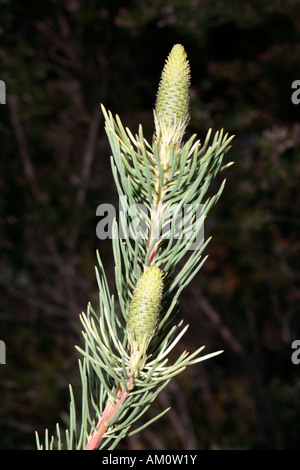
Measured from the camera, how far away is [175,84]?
330 millimetres

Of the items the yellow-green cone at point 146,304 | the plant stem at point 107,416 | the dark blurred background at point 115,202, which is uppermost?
the dark blurred background at point 115,202

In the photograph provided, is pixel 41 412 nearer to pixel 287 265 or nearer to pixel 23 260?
pixel 23 260

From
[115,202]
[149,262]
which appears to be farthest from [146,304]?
[115,202]

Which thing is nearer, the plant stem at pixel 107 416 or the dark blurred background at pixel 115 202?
the plant stem at pixel 107 416

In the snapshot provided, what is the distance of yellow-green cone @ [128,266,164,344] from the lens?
1.01ft

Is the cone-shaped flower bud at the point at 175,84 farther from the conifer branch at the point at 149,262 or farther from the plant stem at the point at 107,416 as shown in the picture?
the plant stem at the point at 107,416

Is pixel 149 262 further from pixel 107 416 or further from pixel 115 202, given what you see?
pixel 115 202

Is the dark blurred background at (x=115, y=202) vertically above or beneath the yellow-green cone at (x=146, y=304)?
above

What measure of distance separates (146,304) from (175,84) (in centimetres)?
15

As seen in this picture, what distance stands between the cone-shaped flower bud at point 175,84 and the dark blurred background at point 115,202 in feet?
5.04

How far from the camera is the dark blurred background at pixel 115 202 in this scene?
1.93 m

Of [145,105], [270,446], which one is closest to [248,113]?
[145,105]

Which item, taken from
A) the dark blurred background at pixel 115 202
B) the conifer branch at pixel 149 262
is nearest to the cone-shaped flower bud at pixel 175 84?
the conifer branch at pixel 149 262
